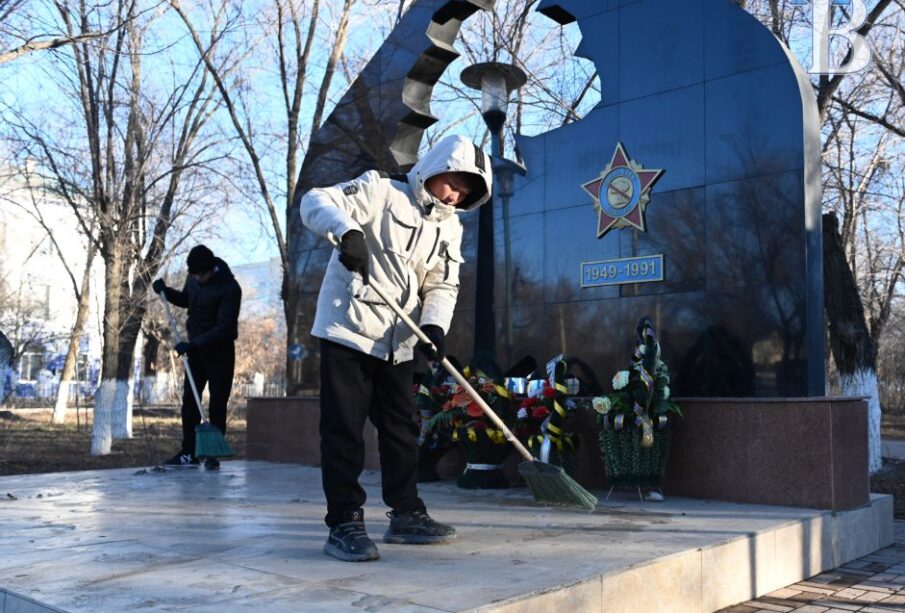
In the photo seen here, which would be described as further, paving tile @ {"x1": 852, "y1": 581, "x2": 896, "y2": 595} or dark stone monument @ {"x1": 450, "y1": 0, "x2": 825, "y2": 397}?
dark stone monument @ {"x1": 450, "y1": 0, "x2": 825, "y2": 397}

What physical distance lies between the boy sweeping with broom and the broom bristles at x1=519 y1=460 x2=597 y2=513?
56cm

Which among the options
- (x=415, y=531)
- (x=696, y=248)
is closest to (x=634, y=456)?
(x=696, y=248)

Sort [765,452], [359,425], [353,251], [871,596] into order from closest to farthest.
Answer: [353,251] → [359,425] → [871,596] → [765,452]

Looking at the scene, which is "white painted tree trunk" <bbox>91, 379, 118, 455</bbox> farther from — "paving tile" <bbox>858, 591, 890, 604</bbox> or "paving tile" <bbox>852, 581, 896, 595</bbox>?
"paving tile" <bbox>858, 591, 890, 604</bbox>

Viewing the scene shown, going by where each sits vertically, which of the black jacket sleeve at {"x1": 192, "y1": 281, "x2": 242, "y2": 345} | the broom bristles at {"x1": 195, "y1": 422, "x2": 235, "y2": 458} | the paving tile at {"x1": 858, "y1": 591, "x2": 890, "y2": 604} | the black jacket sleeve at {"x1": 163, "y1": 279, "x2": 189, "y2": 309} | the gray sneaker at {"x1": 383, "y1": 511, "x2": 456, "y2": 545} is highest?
the black jacket sleeve at {"x1": 163, "y1": 279, "x2": 189, "y2": 309}

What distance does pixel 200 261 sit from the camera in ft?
24.3

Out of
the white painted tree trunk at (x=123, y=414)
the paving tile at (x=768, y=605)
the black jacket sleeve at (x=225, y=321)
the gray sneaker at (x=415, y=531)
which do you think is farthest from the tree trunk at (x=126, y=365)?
the paving tile at (x=768, y=605)

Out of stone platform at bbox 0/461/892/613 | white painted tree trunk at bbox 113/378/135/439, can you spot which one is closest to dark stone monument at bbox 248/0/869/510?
stone platform at bbox 0/461/892/613

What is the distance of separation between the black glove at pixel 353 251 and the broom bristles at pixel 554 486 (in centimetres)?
145

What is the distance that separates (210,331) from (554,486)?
13.4ft

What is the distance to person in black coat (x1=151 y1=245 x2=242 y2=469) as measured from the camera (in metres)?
7.42

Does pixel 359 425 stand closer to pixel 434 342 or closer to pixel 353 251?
pixel 434 342

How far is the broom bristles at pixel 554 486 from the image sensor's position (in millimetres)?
4203

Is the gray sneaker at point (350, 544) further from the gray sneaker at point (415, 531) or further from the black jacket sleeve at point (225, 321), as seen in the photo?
the black jacket sleeve at point (225, 321)
